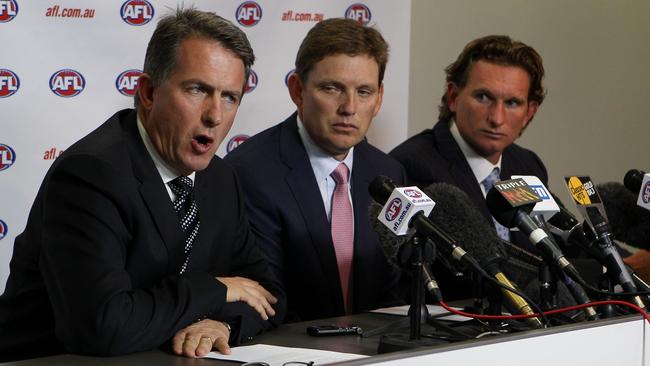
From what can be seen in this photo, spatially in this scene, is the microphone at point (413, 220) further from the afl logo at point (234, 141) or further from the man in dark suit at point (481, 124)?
the afl logo at point (234, 141)

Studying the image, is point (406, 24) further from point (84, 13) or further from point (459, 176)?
point (84, 13)

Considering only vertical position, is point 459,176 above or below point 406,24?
below

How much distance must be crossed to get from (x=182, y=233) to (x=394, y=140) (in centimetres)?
247

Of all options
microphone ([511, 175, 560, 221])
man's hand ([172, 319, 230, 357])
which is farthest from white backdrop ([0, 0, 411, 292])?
microphone ([511, 175, 560, 221])

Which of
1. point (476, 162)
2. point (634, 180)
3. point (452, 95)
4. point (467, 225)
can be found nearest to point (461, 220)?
point (467, 225)

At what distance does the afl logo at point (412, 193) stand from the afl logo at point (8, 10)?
77.3 inches

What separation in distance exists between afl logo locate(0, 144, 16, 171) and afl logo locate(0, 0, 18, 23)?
0.44m

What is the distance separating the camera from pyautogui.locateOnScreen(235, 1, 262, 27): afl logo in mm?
4227

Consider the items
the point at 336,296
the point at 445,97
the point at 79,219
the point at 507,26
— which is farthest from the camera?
the point at 507,26

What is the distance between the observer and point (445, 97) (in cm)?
421

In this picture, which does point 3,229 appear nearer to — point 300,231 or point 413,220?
point 300,231

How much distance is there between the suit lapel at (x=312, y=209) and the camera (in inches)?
129

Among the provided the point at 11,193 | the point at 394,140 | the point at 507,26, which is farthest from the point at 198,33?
the point at 507,26

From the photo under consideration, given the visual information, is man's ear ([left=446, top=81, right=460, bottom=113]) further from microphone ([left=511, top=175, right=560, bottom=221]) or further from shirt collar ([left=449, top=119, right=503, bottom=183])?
microphone ([left=511, top=175, right=560, bottom=221])
